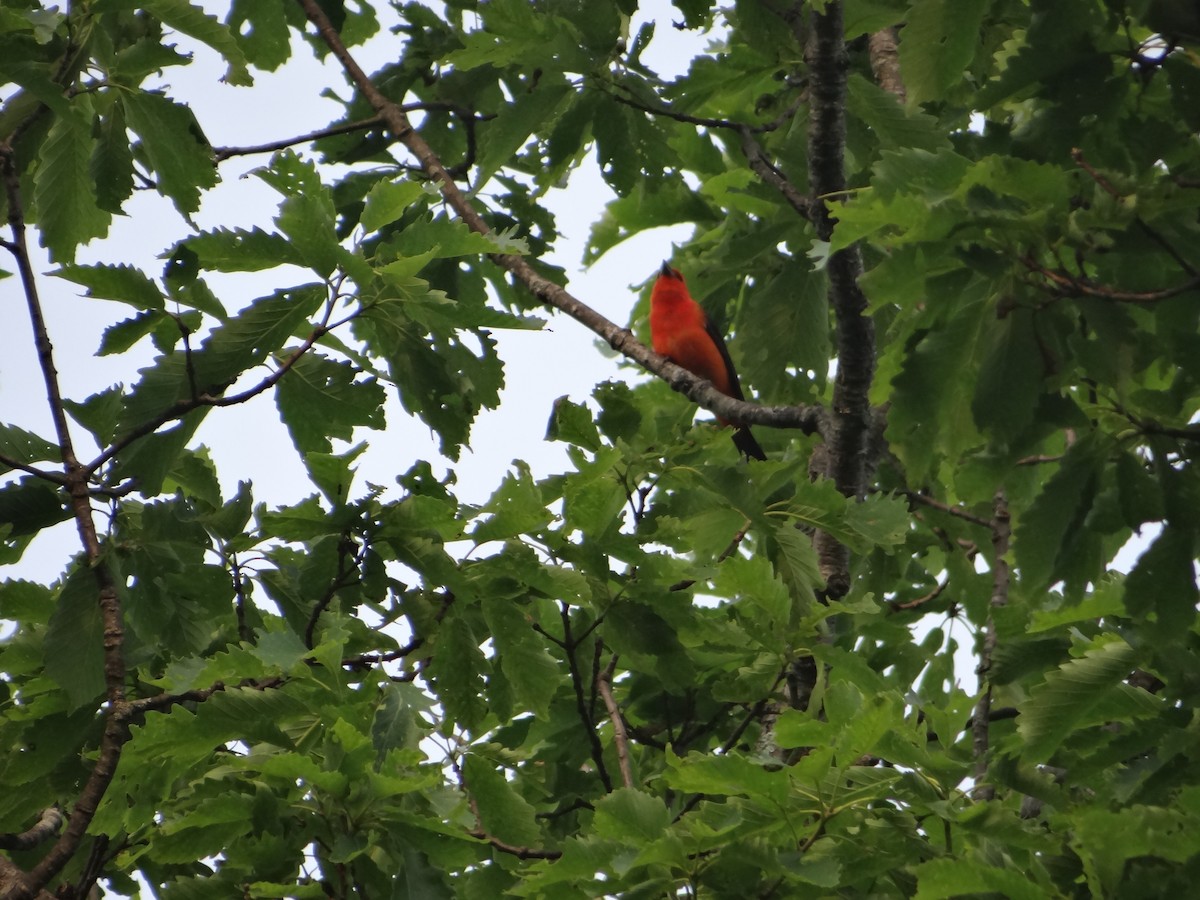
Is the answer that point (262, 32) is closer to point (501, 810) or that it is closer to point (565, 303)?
point (565, 303)

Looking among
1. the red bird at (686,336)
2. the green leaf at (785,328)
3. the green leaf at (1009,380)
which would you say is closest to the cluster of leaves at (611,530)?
the green leaf at (1009,380)

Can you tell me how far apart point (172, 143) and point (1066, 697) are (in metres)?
2.57

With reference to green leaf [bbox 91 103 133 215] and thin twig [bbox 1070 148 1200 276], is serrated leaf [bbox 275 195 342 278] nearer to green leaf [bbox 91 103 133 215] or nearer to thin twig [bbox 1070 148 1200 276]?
green leaf [bbox 91 103 133 215]

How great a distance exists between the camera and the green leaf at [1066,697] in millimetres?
2760

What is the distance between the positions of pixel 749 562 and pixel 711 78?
1.62m

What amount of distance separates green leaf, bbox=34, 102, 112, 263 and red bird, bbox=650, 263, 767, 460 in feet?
15.0

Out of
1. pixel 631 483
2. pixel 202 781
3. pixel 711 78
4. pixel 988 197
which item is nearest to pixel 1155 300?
pixel 988 197

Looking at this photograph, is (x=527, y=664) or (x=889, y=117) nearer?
(x=527, y=664)

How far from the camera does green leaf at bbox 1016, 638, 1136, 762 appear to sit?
9.05 feet

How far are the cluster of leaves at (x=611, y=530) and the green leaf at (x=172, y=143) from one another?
0.01m

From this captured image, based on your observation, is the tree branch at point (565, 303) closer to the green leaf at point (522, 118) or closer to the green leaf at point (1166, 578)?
the green leaf at point (522, 118)

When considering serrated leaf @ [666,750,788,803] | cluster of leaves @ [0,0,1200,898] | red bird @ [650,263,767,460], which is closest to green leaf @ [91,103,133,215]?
cluster of leaves @ [0,0,1200,898]

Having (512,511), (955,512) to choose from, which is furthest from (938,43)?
(955,512)

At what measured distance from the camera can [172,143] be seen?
311cm
